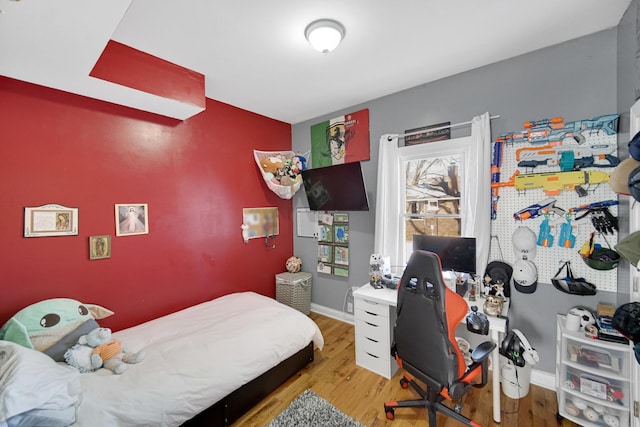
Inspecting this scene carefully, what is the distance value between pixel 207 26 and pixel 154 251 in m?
1.97

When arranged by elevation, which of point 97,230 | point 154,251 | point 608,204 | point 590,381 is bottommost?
point 590,381

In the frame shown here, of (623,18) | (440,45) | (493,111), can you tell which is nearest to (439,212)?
(493,111)

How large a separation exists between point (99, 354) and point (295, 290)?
2.02 metres

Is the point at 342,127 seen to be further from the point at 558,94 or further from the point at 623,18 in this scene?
the point at 623,18

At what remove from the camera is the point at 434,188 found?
103 inches

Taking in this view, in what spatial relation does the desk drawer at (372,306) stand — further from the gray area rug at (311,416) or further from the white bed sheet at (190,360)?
the gray area rug at (311,416)

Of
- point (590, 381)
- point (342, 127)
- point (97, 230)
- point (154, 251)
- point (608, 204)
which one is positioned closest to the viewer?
point (590, 381)

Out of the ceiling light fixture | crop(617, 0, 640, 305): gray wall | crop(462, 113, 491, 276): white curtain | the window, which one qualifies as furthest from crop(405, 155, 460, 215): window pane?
the ceiling light fixture

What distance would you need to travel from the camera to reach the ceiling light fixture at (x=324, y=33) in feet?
5.51

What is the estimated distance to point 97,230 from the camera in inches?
83.4

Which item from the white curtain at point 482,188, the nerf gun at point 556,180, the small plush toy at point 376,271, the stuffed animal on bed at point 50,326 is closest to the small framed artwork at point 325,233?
the small plush toy at point 376,271

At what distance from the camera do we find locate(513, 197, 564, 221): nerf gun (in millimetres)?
1943

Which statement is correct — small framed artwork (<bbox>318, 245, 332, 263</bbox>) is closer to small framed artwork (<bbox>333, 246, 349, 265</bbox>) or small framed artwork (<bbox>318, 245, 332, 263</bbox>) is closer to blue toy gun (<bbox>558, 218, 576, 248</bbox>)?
small framed artwork (<bbox>333, 246, 349, 265</bbox>)

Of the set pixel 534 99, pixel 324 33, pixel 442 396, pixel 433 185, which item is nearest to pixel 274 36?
pixel 324 33
